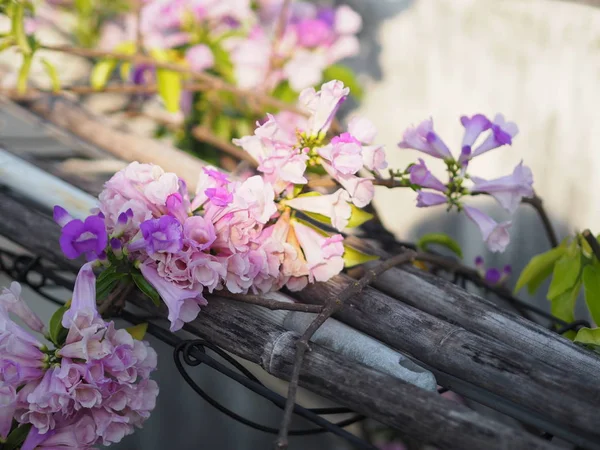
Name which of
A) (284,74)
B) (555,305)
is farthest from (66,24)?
(555,305)

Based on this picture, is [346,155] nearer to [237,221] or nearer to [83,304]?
[237,221]

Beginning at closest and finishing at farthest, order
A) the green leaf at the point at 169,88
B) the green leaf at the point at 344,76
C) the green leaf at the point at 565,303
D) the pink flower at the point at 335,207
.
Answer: the pink flower at the point at 335,207
the green leaf at the point at 565,303
the green leaf at the point at 169,88
the green leaf at the point at 344,76

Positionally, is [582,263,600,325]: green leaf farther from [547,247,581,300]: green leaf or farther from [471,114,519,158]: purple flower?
[471,114,519,158]: purple flower

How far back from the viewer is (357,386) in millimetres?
708

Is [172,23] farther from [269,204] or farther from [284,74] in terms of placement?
[269,204]

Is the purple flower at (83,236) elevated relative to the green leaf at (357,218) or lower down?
lower down

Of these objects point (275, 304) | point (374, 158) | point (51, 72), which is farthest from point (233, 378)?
point (51, 72)

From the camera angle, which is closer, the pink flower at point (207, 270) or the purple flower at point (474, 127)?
the pink flower at point (207, 270)

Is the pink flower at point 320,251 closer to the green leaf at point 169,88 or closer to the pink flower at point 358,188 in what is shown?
the pink flower at point 358,188

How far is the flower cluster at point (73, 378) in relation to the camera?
0.78 meters

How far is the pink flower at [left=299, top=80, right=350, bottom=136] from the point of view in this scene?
875 mm

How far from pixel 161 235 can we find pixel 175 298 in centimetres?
8

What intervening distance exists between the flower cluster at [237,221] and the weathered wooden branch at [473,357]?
67 mm

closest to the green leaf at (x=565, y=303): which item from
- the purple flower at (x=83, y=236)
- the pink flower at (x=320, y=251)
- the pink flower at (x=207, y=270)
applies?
the pink flower at (x=320, y=251)
